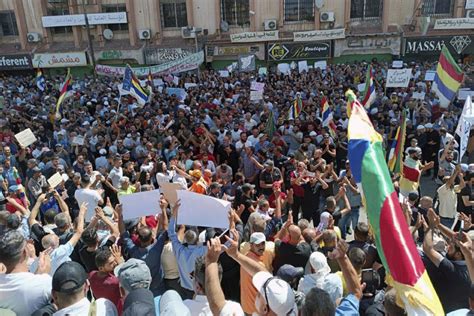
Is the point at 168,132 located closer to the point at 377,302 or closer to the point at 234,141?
the point at 234,141

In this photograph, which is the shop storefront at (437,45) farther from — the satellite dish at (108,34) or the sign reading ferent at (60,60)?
the sign reading ferent at (60,60)

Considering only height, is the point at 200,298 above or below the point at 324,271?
above

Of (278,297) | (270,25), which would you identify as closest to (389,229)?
(278,297)

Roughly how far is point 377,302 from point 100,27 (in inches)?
1064

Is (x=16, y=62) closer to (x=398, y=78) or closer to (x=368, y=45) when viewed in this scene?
(x=368, y=45)

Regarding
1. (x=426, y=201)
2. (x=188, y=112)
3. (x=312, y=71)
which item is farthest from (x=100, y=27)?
(x=426, y=201)

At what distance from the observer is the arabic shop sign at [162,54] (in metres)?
25.5

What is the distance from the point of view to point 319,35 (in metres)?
24.3

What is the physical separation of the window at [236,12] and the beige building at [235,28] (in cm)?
6

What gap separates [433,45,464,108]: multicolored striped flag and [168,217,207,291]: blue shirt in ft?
26.0

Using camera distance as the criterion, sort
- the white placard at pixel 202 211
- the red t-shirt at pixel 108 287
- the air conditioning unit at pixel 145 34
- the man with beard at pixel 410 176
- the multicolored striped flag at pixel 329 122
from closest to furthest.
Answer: the red t-shirt at pixel 108 287 < the white placard at pixel 202 211 < the man with beard at pixel 410 176 < the multicolored striped flag at pixel 329 122 < the air conditioning unit at pixel 145 34

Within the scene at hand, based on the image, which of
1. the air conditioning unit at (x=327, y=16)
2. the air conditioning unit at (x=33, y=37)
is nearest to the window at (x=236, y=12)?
the air conditioning unit at (x=327, y=16)

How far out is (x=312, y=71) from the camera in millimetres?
19672

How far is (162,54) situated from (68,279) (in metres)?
24.6
